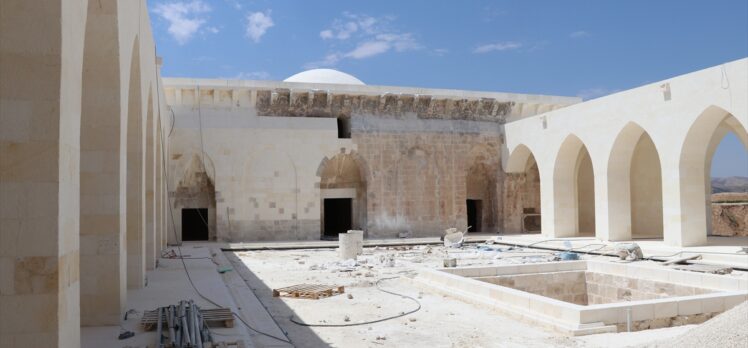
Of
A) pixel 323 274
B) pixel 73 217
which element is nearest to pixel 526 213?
pixel 323 274

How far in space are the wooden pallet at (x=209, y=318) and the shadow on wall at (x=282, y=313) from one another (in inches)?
27.4

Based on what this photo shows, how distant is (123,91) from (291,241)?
13.8 metres

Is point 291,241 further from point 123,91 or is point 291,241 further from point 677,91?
point 123,91

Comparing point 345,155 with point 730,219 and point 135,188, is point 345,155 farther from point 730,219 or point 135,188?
point 730,219

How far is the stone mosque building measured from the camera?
5.81 meters

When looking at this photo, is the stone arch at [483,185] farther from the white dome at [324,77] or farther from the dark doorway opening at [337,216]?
the white dome at [324,77]

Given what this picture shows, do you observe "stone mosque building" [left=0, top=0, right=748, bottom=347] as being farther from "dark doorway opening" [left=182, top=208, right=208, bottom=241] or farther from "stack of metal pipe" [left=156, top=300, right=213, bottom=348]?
"stack of metal pipe" [left=156, top=300, right=213, bottom=348]

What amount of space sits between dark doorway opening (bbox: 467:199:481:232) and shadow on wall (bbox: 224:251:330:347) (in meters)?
12.5

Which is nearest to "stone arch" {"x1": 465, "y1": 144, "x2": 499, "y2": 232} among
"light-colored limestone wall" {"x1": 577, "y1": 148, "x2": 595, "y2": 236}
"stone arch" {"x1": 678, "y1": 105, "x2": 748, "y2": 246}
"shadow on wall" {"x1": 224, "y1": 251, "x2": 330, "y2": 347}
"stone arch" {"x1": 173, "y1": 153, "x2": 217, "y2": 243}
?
"light-colored limestone wall" {"x1": 577, "y1": 148, "x2": 595, "y2": 236}

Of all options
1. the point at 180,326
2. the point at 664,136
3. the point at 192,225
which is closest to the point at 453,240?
the point at 664,136

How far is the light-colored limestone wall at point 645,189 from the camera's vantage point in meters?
19.2

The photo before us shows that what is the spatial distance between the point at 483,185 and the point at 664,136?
353 inches

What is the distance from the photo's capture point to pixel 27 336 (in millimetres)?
3082

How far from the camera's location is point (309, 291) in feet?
31.0
